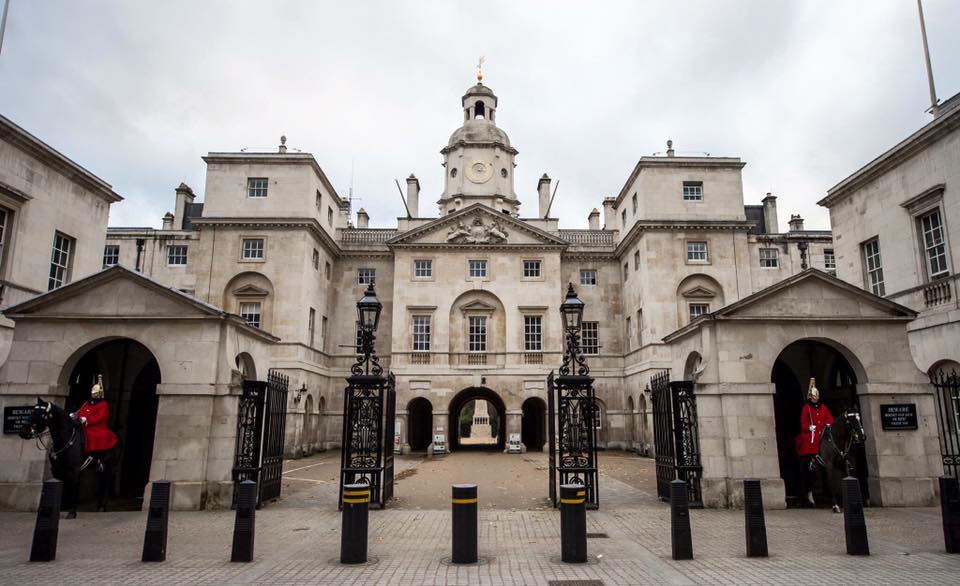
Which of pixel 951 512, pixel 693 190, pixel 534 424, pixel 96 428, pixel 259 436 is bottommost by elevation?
pixel 951 512

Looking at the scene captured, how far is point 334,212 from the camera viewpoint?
40.8 meters

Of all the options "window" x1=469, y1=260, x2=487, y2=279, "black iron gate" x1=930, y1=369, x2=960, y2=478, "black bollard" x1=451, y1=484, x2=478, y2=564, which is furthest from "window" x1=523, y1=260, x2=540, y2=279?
"black bollard" x1=451, y1=484, x2=478, y2=564

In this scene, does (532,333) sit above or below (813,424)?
above

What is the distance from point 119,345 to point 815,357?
18.3 meters

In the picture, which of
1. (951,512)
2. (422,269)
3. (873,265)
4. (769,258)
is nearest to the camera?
(951,512)

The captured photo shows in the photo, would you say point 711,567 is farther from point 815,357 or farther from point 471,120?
point 471,120

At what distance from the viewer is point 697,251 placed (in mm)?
35312

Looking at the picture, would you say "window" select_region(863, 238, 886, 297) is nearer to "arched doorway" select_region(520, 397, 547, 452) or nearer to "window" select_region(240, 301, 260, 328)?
"arched doorway" select_region(520, 397, 547, 452)

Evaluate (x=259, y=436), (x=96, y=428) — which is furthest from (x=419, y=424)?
(x=96, y=428)

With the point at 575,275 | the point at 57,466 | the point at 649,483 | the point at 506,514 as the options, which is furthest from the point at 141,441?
the point at 575,275

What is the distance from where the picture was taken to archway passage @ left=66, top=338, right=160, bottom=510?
15.3m

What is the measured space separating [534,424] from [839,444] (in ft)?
94.2

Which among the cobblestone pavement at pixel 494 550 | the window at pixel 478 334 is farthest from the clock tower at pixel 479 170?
the cobblestone pavement at pixel 494 550

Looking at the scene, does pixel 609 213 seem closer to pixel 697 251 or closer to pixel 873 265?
pixel 697 251
